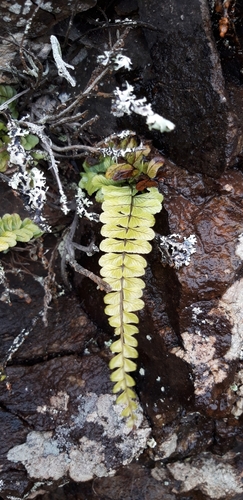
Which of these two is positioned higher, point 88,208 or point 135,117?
point 135,117

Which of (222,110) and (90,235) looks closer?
(222,110)

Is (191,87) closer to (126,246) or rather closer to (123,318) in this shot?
(126,246)

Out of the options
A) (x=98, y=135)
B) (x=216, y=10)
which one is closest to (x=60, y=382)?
(x=98, y=135)

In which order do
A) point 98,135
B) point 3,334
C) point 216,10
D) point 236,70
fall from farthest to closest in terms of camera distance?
point 3,334
point 98,135
point 236,70
point 216,10

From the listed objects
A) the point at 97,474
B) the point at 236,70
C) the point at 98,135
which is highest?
the point at 236,70

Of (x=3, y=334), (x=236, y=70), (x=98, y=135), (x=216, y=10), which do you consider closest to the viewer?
(x=216, y=10)

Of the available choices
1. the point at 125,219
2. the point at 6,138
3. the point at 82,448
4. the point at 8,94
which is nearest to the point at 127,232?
the point at 125,219

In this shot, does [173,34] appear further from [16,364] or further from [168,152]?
[16,364]
